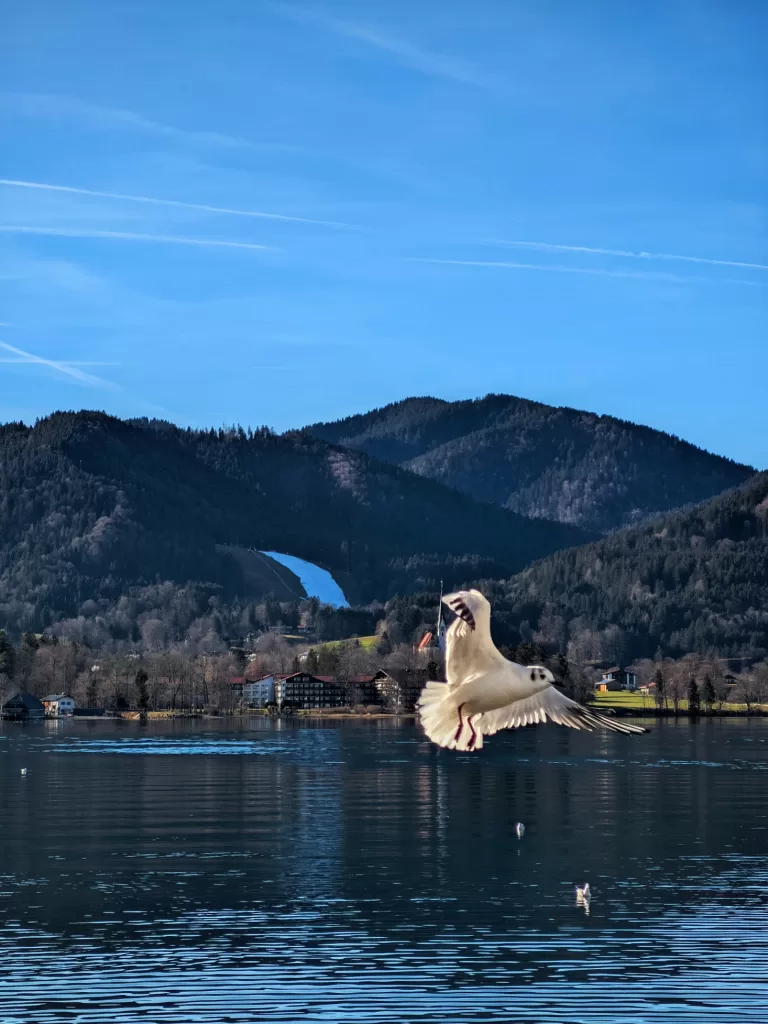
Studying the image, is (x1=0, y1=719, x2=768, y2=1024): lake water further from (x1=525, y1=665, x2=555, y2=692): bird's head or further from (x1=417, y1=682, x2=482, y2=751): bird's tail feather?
(x1=525, y1=665, x2=555, y2=692): bird's head

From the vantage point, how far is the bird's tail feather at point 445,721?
2755 cm

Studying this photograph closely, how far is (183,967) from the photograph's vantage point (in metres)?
45.4

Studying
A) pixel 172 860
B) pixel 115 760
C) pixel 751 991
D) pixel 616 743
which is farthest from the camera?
pixel 616 743

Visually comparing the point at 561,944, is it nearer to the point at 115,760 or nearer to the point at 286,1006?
the point at 286,1006

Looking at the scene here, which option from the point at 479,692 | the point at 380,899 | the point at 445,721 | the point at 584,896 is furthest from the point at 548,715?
the point at 380,899

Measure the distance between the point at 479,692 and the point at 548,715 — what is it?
1.61 m

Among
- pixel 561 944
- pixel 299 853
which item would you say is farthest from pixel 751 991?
pixel 299 853

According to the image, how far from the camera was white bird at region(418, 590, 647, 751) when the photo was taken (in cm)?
2752

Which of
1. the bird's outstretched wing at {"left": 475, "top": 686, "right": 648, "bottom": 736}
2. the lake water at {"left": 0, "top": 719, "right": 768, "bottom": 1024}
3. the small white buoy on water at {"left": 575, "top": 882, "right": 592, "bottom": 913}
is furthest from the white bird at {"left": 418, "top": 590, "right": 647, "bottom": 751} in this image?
the small white buoy on water at {"left": 575, "top": 882, "right": 592, "bottom": 913}

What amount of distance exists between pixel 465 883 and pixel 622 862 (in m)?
8.69

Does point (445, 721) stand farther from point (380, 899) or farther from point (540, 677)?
point (380, 899)

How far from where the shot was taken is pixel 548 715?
2912 cm

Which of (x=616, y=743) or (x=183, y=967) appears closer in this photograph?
(x=183, y=967)

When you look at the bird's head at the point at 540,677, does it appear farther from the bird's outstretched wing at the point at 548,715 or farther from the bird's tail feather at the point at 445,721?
the bird's tail feather at the point at 445,721
